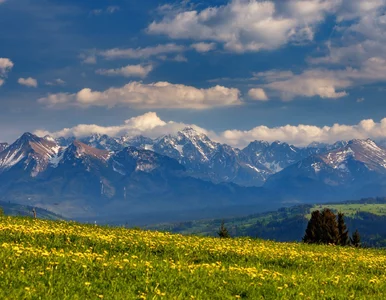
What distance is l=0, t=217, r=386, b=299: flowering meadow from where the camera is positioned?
14.0 m

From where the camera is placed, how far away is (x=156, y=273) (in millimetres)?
16500

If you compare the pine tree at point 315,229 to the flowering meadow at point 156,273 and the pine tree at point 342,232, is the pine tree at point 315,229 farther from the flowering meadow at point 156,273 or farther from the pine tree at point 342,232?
the flowering meadow at point 156,273

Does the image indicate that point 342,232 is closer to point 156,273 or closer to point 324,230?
point 324,230

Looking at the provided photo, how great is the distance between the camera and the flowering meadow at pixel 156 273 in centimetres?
1396

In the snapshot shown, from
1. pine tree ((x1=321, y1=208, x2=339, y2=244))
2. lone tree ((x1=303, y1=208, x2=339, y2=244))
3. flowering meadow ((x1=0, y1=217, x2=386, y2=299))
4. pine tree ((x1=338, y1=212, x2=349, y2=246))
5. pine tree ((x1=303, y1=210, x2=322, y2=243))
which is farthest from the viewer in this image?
pine tree ((x1=338, y1=212, x2=349, y2=246))

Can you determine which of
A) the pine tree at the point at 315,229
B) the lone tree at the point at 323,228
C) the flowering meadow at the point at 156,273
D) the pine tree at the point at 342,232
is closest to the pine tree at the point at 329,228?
the lone tree at the point at 323,228

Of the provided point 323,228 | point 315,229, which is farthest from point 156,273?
point 315,229

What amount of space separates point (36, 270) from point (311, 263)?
1377 cm

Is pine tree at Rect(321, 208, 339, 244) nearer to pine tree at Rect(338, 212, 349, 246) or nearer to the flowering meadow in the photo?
pine tree at Rect(338, 212, 349, 246)

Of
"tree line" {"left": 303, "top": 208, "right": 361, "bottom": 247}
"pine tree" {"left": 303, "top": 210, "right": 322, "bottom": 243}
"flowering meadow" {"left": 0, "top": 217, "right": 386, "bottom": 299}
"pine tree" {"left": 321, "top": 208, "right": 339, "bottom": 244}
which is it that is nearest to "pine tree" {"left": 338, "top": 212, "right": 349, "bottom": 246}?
"tree line" {"left": 303, "top": 208, "right": 361, "bottom": 247}

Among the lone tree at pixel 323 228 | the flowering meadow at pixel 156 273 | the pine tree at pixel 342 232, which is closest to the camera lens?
the flowering meadow at pixel 156 273

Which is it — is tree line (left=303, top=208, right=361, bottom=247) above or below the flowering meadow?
below

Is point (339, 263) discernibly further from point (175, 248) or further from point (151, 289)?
point (151, 289)

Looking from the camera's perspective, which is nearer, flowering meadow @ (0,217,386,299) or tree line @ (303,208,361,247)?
flowering meadow @ (0,217,386,299)
